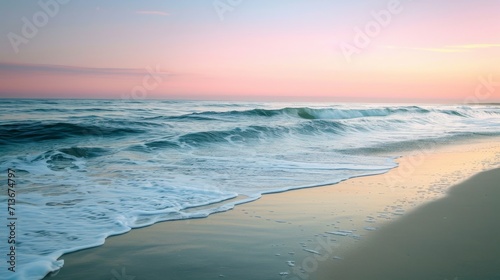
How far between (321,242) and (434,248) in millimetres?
1166

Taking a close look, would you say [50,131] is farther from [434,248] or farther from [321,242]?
[434,248]

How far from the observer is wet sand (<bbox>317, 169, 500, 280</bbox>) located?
371cm

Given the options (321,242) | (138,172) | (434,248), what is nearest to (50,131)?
(138,172)

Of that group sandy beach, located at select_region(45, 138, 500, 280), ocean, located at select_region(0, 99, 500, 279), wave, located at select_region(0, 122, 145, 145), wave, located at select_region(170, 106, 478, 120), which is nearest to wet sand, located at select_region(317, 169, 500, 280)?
sandy beach, located at select_region(45, 138, 500, 280)

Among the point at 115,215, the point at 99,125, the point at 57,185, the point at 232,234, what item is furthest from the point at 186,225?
the point at 99,125

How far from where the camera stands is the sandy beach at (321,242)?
3.81 m

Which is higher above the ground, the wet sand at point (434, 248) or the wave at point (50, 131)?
the wave at point (50, 131)

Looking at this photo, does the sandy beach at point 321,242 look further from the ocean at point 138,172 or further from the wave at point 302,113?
the wave at point 302,113

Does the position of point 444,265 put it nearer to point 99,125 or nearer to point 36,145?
point 36,145

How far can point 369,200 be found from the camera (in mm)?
6703

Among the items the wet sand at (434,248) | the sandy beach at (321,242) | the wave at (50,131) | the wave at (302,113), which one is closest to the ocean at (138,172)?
the wave at (50,131)

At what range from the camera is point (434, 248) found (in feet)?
14.2

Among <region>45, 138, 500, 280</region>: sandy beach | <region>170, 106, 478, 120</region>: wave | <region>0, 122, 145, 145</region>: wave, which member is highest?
<region>170, 106, 478, 120</region>: wave

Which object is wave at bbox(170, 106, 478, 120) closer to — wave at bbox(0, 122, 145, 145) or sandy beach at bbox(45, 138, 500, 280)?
wave at bbox(0, 122, 145, 145)
